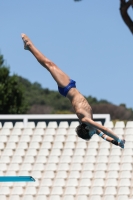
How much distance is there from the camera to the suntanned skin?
833 cm

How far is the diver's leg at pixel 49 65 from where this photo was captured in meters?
8.86

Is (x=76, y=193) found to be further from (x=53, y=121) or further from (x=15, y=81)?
(x=15, y=81)

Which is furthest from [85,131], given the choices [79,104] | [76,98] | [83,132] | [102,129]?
[76,98]

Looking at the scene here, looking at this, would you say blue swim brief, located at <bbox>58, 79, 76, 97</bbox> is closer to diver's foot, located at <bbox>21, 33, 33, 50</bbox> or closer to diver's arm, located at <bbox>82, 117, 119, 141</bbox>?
diver's arm, located at <bbox>82, 117, 119, 141</bbox>

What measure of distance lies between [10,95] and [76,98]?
30192 mm

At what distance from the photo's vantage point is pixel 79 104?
861 cm

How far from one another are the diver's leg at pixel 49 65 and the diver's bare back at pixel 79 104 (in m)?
0.17

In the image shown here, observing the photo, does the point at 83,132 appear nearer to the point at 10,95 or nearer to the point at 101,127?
the point at 101,127

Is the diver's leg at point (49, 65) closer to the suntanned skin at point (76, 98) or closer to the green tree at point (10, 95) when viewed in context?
the suntanned skin at point (76, 98)

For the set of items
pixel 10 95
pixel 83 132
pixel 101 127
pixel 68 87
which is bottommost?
pixel 10 95

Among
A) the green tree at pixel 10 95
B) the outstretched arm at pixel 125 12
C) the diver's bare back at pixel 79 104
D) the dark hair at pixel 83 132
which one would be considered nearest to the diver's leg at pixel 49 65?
the diver's bare back at pixel 79 104

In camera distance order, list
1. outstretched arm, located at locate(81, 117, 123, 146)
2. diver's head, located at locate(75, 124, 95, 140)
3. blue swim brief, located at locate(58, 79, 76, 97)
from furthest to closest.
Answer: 1. blue swim brief, located at locate(58, 79, 76, 97)
2. diver's head, located at locate(75, 124, 95, 140)
3. outstretched arm, located at locate(81, 117, 123, 146)

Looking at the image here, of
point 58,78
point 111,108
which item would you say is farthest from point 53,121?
point 111,108

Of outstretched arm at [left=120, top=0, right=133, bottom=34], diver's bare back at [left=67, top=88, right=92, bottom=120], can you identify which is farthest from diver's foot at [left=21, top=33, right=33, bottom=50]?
outstretched arm at [left=120, top=0, right=133, bottom=34]
